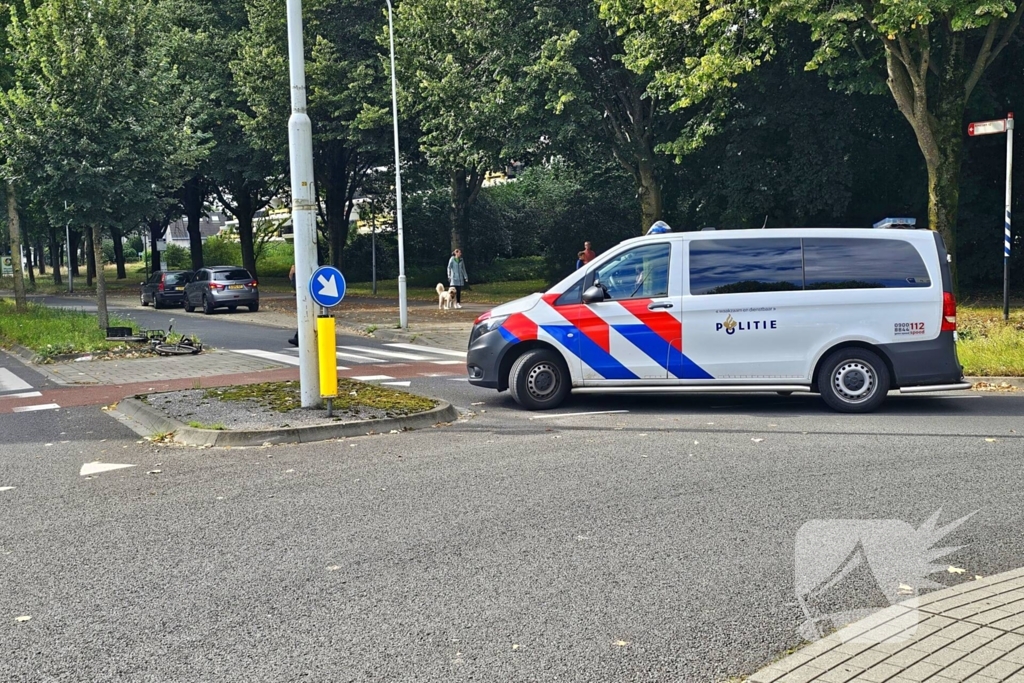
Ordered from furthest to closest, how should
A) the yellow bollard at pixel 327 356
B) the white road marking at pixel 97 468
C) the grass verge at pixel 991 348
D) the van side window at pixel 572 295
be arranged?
the grass verge at pixel 991 348, the van side window at pixel 572 295, the yellow bollard at pixel 327 356, the white road marking at pixel 97 468

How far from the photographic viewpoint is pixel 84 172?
2088 centimetres

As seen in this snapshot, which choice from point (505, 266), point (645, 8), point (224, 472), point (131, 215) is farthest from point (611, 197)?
point (224, 472)

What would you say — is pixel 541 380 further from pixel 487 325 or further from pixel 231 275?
pixel 231 275

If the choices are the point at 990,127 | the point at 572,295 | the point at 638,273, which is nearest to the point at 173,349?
the point at 572,295

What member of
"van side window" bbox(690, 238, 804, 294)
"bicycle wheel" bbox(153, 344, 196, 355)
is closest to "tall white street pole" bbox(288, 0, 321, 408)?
"van side window" bbox(690, 238, 804, 294)

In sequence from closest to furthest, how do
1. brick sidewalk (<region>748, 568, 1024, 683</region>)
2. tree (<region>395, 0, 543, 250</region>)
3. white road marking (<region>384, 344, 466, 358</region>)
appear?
brick sidewalk (<region>748, 568, 1024, 683</region>) → white road marking (<region>384, 344, 466, 358</region>) → tree (<region>395, 0, 543, 250</region>)

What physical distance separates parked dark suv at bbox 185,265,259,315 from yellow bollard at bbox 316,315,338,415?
2627cm

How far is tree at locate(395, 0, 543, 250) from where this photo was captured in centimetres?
3080

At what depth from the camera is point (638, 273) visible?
38.0 feet

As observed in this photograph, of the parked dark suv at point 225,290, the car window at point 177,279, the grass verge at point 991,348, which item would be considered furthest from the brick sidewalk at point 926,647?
the car window at point 177,279

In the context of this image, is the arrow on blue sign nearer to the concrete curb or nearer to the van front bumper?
the concrete curb

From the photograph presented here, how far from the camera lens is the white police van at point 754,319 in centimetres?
1105

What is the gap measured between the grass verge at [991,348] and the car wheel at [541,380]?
551 cm

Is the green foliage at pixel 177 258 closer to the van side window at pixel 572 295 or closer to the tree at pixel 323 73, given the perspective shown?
the tree at pixel 323 73
